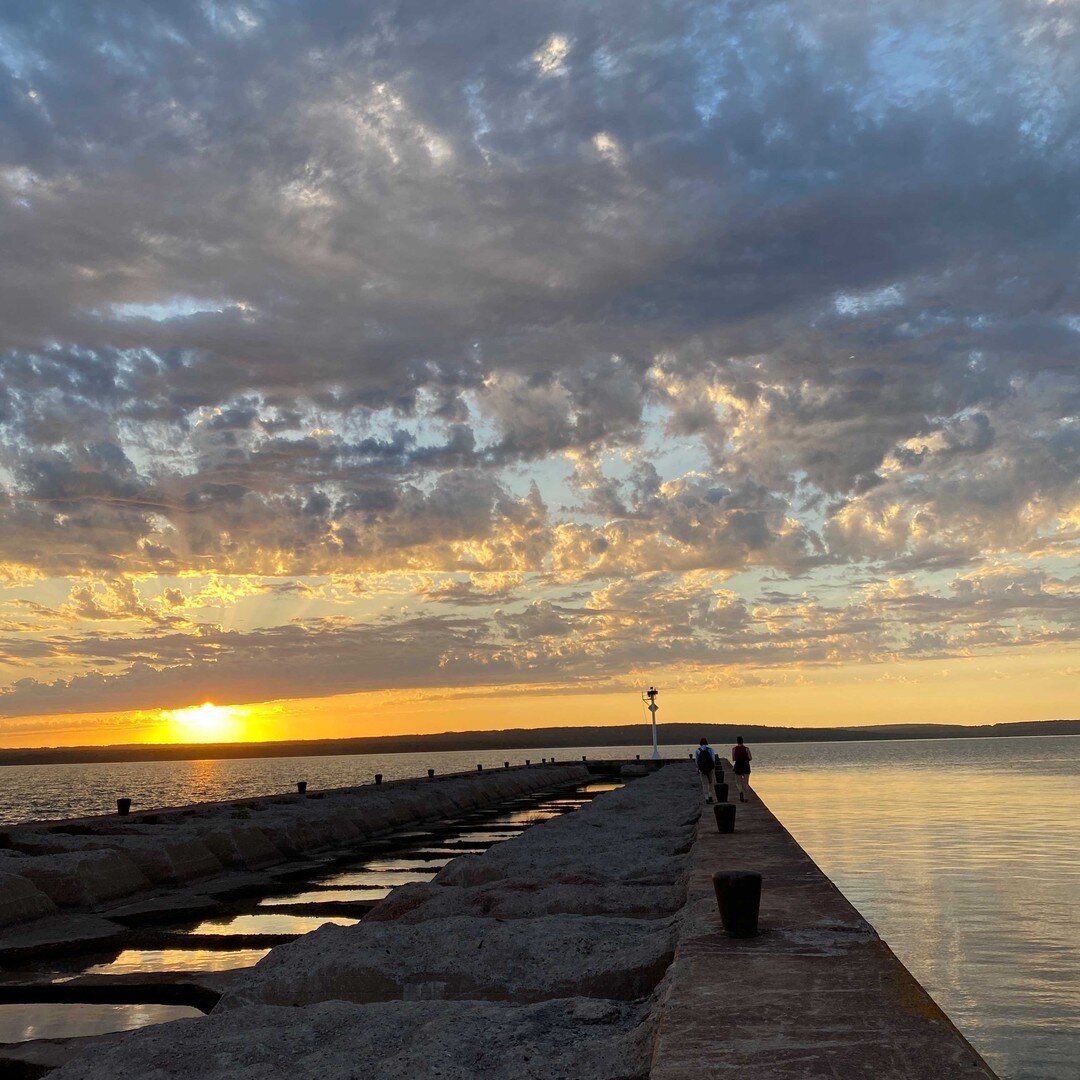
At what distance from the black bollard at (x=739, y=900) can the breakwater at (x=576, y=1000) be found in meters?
0.13

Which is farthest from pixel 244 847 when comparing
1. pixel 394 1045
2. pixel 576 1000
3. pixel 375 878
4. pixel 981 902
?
pixel 394 1045

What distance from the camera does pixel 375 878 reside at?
1973 centimetres

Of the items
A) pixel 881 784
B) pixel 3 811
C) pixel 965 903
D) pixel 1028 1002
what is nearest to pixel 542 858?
pixel 1028 1002

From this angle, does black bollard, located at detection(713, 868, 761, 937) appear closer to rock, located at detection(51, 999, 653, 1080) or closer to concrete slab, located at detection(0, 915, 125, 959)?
rock, located at detection(51, 999, 653, 1080)

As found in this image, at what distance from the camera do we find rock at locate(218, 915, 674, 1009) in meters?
8.53

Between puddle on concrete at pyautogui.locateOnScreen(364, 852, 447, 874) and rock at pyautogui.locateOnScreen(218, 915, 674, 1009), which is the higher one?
rock at pyautogui.locateOnScreen(218, 915, 674, 1009)

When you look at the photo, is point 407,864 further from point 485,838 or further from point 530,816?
point 530,816

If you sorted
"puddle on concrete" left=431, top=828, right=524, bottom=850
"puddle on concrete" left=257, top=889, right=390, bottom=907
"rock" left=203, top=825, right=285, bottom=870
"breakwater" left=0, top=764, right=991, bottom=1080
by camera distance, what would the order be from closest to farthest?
"breakwater" left=0, top=764, right=991, bottom=1080 → "puddle on concrete" left=257, top=889, right=390, bottom=907 → "rock" left=203, top=825, right=285, bottom=870 → "puddle on concrete" left=431, top=828, right=524, bottom=850

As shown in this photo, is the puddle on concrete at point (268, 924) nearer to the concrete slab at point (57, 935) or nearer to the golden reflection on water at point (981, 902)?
the concrete slab at point (57, 935)

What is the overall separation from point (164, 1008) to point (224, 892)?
8.10 m

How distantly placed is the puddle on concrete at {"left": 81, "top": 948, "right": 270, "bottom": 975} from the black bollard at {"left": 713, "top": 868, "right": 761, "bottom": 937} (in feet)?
19.4

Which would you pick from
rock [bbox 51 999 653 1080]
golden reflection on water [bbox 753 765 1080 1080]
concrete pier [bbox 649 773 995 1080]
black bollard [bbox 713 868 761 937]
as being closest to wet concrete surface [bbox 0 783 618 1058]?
rock [bbox 51 999 653 1080]

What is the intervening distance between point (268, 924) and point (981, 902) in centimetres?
1438

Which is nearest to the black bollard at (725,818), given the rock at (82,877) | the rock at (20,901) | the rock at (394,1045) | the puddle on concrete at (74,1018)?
the puddle on concrete at (74,1018)
